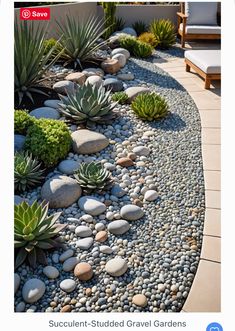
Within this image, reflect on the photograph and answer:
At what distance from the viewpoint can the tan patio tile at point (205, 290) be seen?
6.37 feet

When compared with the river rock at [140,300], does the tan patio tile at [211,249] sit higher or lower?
higher

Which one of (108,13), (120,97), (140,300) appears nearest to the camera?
(140,300)

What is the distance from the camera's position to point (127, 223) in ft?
8.86

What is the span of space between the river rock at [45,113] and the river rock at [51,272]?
1.88 m

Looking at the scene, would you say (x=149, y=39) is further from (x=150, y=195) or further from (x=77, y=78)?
(x=150, y=195)

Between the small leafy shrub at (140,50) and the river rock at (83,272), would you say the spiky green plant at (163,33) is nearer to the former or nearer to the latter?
the small leafy shrub at (140,50)

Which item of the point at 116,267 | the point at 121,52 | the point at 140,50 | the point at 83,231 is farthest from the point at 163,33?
the point at 116,267

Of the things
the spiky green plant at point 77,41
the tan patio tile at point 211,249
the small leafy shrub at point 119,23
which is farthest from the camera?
the small leafy shrub at point 119,23

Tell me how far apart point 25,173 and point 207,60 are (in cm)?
355

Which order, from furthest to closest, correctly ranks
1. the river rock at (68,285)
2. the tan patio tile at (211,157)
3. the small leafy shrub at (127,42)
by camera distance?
the small leafy shrub at (127,42), the tan patio tile at (211,157), the river rock at (68,285)

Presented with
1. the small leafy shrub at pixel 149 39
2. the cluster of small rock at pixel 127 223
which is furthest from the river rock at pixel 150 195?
the small leafy shrub at pixel 149 39

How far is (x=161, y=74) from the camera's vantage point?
18.2 feet

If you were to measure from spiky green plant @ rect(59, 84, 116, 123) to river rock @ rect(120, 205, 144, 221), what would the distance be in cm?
125
